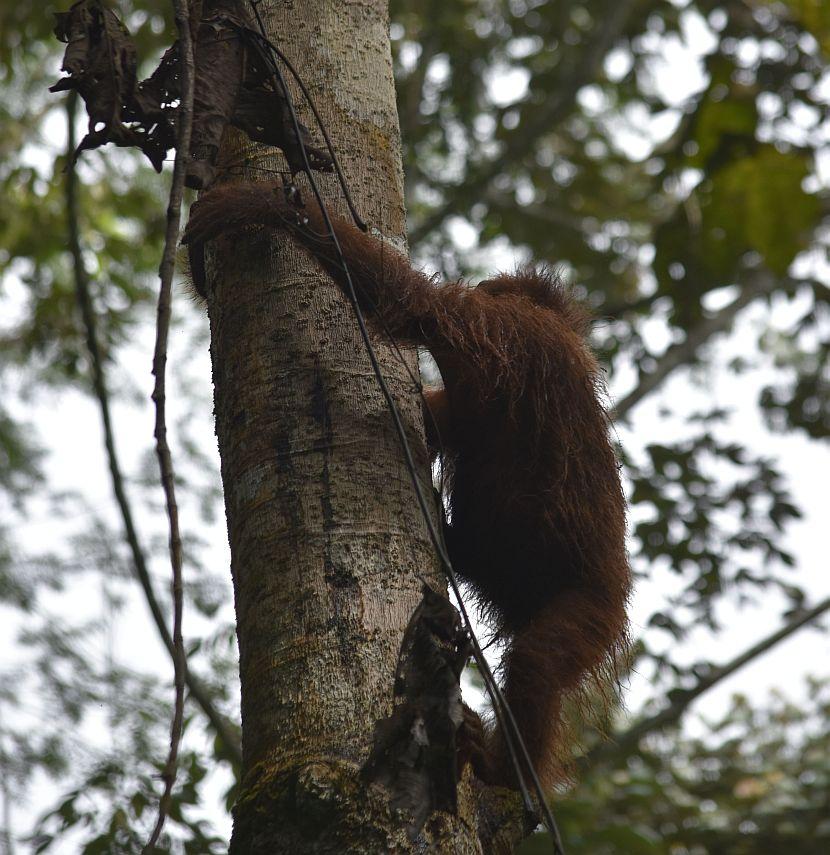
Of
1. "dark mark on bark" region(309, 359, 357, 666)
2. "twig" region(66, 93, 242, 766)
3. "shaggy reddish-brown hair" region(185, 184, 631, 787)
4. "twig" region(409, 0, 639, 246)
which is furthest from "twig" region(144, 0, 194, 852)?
"twig" region(409, 0, 639, 246)

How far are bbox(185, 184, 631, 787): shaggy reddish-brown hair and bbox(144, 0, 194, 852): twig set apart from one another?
958 millimetres

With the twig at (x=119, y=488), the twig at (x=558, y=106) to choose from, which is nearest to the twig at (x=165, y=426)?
the twig at (x=119, y=488)

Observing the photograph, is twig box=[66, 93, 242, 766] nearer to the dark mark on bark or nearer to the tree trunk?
the tree trunk

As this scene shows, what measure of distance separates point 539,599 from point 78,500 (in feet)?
19.8

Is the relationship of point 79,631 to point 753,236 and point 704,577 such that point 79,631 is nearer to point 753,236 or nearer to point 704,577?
point 704,577

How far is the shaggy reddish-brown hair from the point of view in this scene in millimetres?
3043

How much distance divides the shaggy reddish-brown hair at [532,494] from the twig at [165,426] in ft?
3.14

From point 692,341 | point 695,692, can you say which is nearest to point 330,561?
point 695,692

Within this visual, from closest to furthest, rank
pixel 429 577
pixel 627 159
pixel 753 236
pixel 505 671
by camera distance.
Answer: pixel 429 577 < pixel 505 671 < pixel 753 236 < pixel 627 159

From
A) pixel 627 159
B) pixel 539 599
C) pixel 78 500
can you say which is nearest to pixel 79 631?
pixel 78 500

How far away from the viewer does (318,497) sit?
2158 mm

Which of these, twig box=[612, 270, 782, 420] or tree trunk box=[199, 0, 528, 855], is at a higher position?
twig box=[612, 270, 782, 420]

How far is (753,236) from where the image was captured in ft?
16.6

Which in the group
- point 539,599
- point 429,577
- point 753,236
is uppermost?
point 753,236
